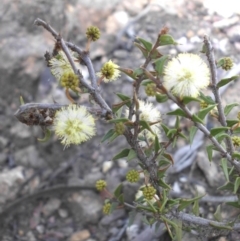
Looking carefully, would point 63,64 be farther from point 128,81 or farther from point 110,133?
point 128,81

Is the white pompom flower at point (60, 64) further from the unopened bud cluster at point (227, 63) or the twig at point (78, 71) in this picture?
the unopened bud cluster at point (227, 63)

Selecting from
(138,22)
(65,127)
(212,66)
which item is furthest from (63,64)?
(138,22)

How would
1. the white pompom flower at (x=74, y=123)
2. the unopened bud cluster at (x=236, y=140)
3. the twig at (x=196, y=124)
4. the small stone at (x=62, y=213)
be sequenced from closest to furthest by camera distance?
the twig at (x=196, y=124) → the white pompom flower at (x=74, y=123) → the unopened bud cluster at (x=236, y=140) → the small stone at (x=62, y=213)

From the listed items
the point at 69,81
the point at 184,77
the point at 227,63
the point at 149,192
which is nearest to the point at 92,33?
the point at 69,81

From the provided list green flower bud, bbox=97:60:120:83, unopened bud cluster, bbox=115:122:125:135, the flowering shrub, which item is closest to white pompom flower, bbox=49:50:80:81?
the flowering shrub

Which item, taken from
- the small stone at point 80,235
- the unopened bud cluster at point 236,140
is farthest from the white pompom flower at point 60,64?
the small stone at point 80,235
